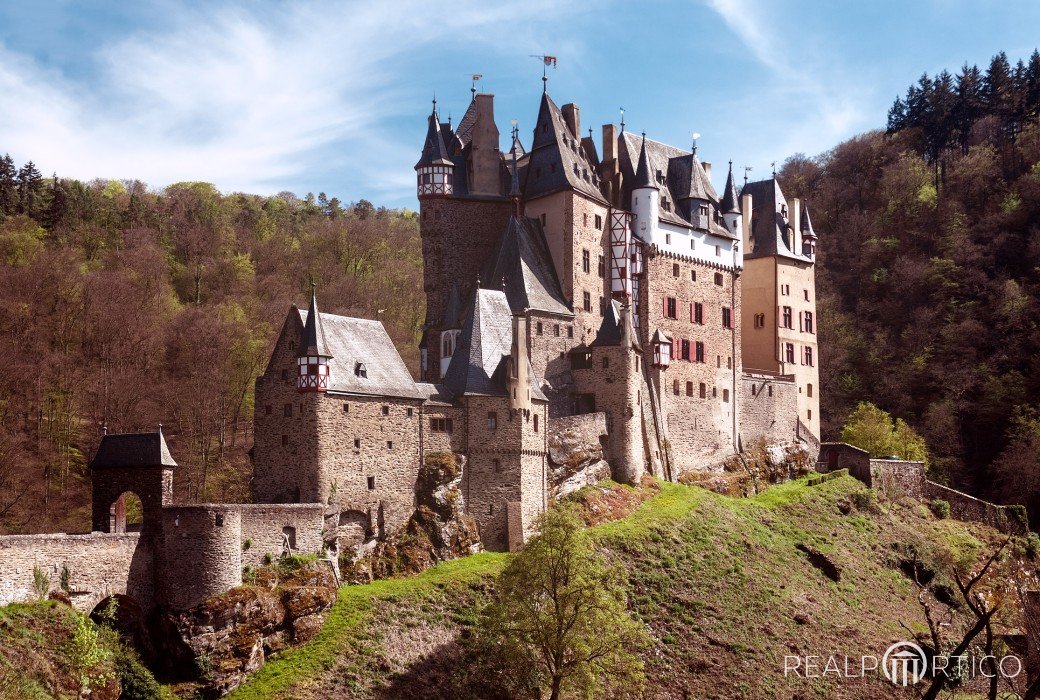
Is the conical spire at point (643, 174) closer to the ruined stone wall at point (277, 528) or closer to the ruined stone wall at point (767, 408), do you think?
the ruined stone wall at point (767, 408)

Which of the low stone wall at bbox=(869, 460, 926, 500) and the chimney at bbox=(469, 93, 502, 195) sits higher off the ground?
the chimney at bbox=(469, 93, 502, 195)

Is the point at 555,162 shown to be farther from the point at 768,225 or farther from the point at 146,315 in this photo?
the point at 146,315

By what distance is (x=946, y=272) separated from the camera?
280 feet

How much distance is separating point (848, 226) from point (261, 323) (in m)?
49.9

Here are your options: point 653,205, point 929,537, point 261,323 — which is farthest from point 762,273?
point 261,323

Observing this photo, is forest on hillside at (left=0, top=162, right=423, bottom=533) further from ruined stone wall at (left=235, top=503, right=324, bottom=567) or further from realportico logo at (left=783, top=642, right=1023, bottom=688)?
realportico logo at (left=783, top=642, right=1023, bottom=688)

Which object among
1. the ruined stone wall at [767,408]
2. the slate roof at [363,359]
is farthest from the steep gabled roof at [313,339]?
the ruined stone wall at [767,408]

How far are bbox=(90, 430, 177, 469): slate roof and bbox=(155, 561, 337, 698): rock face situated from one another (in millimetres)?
4885

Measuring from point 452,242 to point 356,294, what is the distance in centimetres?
1333

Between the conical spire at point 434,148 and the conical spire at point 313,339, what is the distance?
1546cm

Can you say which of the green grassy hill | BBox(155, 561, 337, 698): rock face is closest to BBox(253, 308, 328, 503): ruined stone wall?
BBox(155, 561, 337, 698): rock face

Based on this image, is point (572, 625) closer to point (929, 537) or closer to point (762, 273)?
point (929, 537)

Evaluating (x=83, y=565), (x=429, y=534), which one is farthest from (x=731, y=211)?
(x=83, y=565)

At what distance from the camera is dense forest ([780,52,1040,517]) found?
7656 centimetres
